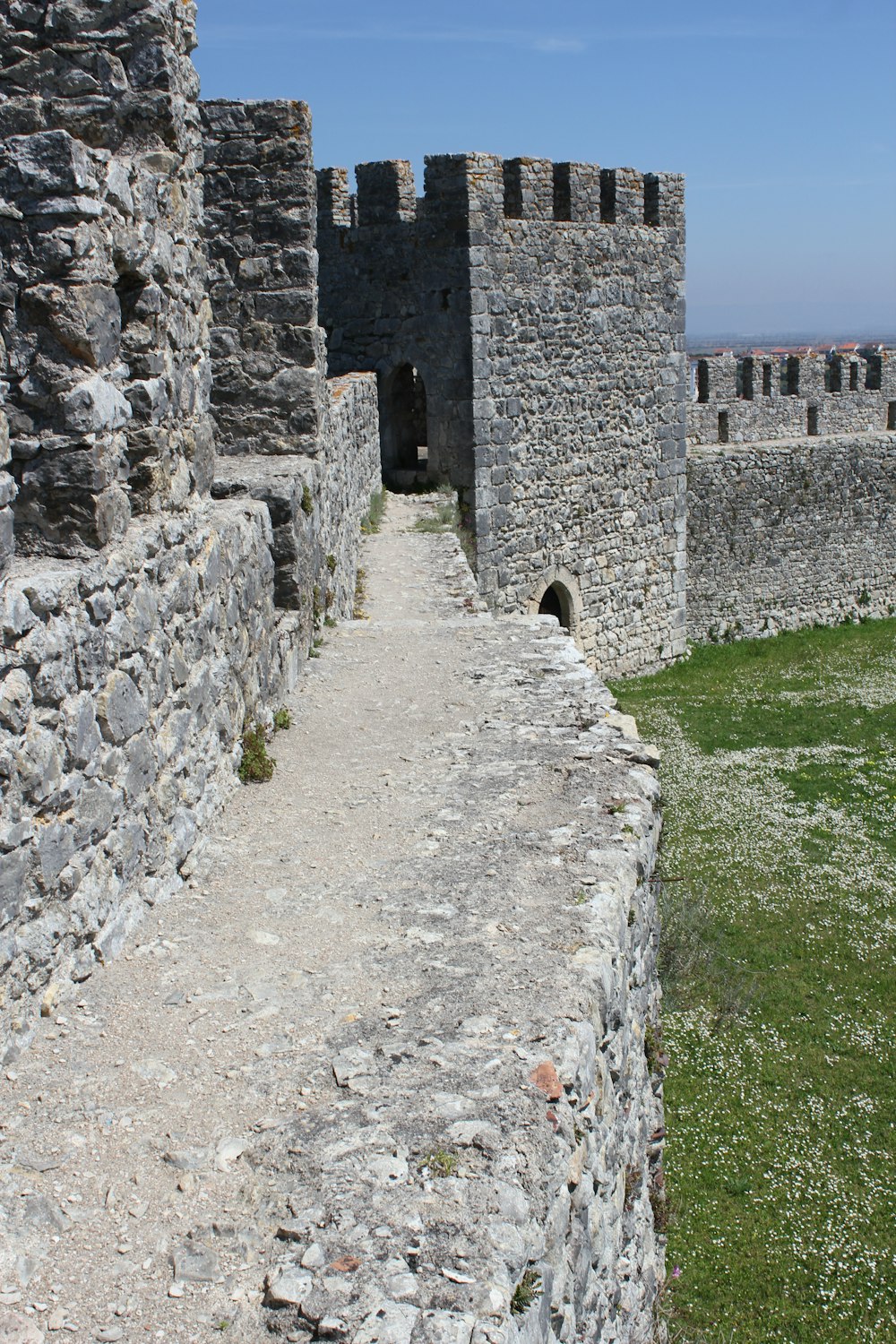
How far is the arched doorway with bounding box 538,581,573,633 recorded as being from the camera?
14.1 metres

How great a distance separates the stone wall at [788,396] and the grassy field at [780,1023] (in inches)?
290

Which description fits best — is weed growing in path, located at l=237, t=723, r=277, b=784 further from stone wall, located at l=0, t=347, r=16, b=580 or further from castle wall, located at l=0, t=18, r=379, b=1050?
stone wall, located at l=0, t=347, r=16, b=580

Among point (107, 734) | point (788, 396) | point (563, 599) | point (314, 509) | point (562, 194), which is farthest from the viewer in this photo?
point (788, 396)

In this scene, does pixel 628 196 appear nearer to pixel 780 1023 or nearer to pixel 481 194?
pixel 481 194

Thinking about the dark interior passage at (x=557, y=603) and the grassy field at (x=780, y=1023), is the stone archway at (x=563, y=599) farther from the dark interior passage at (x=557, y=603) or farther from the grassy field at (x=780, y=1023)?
the grassy field at (x=780, y=1023)

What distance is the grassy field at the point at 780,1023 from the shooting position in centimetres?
519

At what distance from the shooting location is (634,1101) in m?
3.64

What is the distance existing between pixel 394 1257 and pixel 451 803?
2.00 m

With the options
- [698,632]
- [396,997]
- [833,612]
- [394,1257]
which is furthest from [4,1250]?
[833,612]

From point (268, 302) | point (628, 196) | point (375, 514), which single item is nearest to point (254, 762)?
point (268, 302)

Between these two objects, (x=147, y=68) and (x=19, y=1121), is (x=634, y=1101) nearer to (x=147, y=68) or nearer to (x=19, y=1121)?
(x=19, y=1121)

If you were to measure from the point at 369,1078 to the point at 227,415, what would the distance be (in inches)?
179

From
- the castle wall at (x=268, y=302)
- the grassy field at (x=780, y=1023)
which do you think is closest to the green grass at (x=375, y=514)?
the grassy field at (x=780, y=1023)

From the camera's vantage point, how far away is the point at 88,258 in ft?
9.52
